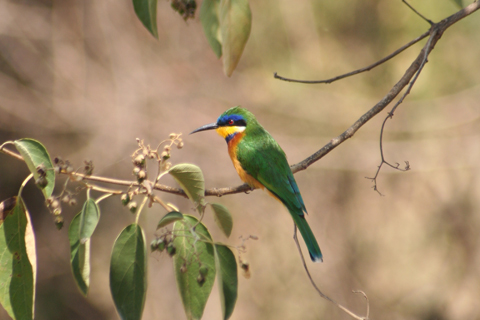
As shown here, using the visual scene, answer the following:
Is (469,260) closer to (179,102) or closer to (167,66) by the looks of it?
(179,102)

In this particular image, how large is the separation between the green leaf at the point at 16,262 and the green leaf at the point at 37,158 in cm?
21

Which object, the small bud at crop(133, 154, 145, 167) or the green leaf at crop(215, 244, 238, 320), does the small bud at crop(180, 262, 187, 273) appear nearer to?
the green leaf at crop(215, 244, 238, 320)

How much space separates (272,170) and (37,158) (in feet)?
5.15

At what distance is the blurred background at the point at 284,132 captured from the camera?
17.9ft

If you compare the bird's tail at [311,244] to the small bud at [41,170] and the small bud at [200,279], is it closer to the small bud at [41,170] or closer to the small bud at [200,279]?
the small bud at [200,279]

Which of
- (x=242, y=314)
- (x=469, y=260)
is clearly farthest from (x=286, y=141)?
(x=469, y=260)

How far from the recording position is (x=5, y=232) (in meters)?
1.67

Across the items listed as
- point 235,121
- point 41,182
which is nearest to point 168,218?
point 41,182

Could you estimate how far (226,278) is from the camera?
1.62m

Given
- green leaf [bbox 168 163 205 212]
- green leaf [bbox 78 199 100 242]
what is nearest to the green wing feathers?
green leaf [bbox 168 163 205 212]

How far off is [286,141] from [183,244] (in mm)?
4522

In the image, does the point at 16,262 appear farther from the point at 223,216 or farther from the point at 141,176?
the point at 223,216

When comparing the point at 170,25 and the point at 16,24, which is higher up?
the point at 170,25

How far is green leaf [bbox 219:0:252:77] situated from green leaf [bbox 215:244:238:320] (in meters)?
0.65
